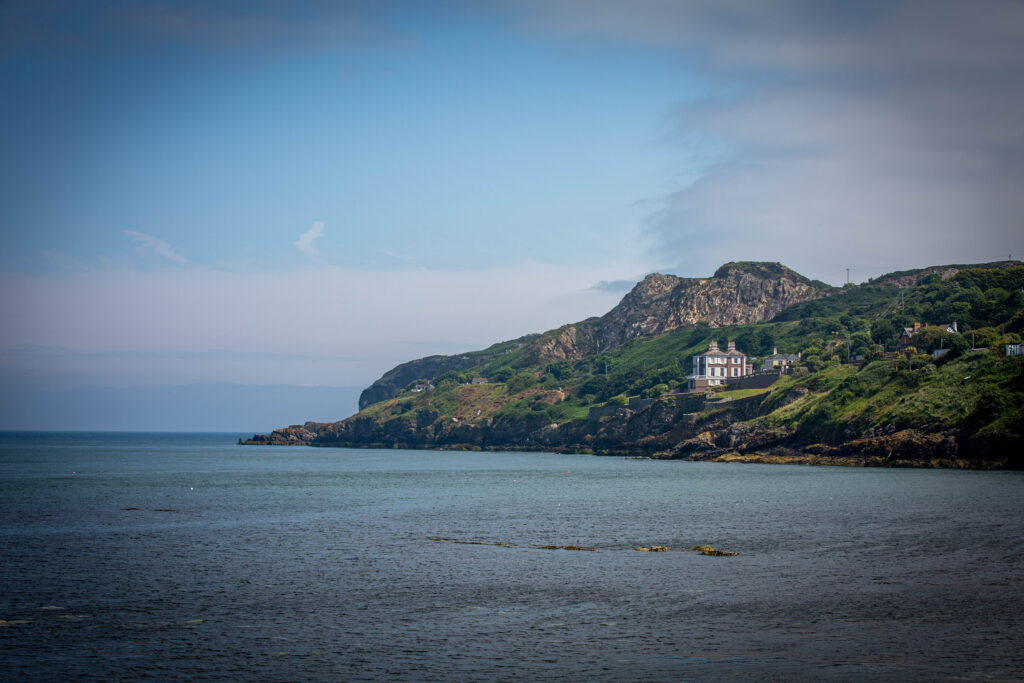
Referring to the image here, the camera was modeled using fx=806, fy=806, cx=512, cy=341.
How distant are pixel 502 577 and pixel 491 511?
31.9 m

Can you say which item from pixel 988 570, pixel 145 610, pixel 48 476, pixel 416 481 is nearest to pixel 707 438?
pixel 416 481

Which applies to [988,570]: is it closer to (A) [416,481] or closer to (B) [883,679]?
(B) [883,679]

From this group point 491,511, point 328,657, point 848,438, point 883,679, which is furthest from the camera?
point 848,438

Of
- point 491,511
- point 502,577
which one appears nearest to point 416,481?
point 491,511

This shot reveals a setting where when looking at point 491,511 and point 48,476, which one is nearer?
point 491,511

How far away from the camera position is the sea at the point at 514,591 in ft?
84.3

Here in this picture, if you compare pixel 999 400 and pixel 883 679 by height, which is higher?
pixel 999 400

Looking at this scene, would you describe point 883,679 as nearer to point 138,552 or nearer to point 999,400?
point 138,552

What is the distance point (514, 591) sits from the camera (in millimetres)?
36562

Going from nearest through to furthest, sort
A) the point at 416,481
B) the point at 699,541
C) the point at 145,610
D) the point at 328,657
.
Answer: the point at 328,657, the point at 145,610, the point at 699,541, the point at 416,481

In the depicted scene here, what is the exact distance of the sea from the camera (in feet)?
84.3

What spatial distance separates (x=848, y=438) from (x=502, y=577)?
377ft

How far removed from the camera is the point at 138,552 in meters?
47.1

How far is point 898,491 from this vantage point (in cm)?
8319
